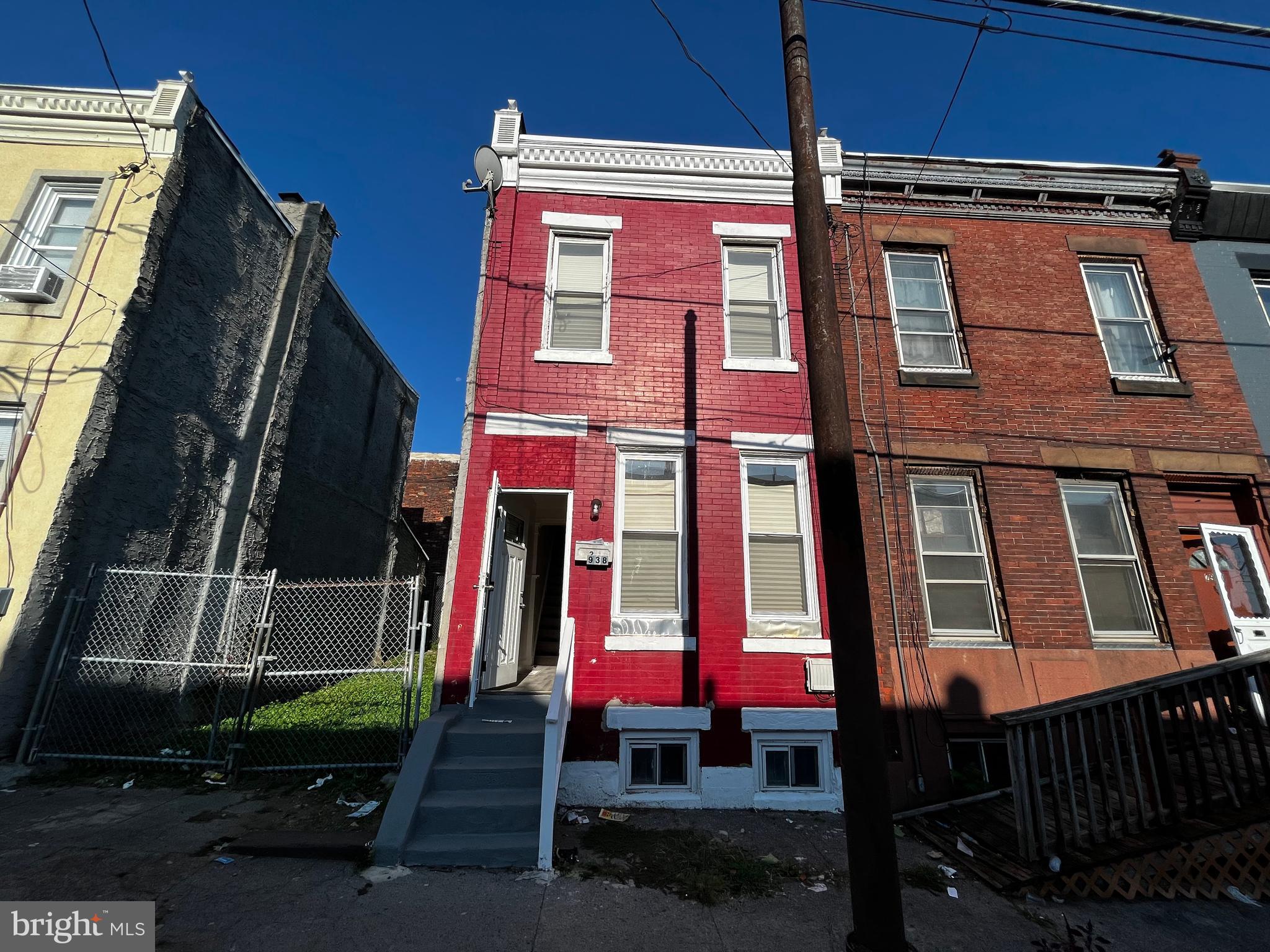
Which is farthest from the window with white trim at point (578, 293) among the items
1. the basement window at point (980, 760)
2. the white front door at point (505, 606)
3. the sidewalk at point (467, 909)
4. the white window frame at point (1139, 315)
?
the white window frame at point (1139, 315)

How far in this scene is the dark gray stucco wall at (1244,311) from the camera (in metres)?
8.08

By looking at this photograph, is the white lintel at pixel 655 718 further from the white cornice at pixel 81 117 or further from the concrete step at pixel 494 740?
the white cornice at pixel 81 117

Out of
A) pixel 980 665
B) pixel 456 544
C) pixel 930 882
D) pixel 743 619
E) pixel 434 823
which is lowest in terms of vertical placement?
pixel 930 882

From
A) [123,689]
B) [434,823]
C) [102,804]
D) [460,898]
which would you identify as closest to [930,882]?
[460,898]

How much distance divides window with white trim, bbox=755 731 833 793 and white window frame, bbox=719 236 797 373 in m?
4.52

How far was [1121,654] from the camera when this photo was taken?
684cm

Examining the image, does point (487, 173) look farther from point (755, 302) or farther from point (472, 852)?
point (472, 852)

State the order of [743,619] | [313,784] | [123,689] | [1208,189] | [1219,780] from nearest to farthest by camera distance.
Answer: [1219,780]
[313,784]
[743,619]
[123,689]
[1208,189]

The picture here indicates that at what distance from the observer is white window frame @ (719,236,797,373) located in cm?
763

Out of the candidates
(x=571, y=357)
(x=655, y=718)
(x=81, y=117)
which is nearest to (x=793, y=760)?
(x=655, y=718)

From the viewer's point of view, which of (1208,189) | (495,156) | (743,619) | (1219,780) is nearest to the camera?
(1219,780)

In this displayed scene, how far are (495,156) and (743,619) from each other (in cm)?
711

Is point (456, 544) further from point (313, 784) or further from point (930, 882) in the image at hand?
point (930, 882)

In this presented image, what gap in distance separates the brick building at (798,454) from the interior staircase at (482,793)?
22 cm
